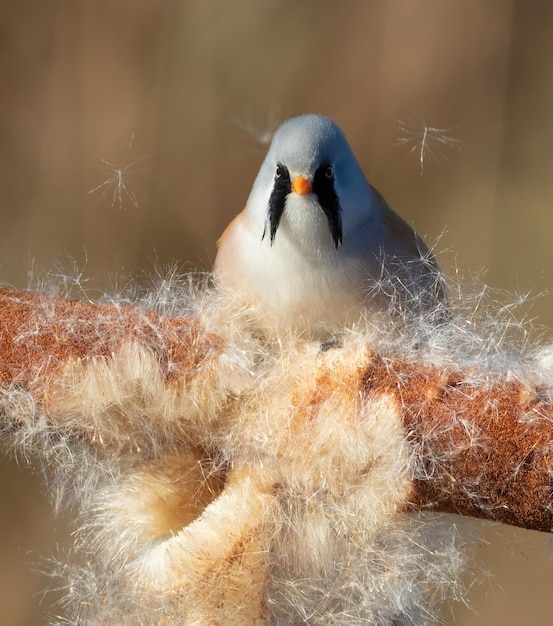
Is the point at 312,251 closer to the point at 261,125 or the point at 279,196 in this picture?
the point at 279,196

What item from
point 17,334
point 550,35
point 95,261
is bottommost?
point 95,261

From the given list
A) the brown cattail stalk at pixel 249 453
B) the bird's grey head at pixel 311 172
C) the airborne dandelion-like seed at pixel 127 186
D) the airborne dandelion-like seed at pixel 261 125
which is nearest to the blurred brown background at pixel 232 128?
the airborne dandelion-like seed at pixel 127 186

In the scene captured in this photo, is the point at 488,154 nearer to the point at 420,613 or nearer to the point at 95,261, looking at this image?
the point at 95,261

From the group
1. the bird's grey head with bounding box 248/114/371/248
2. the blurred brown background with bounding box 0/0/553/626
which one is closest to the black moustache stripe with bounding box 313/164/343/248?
the bird's grey head with bounding box 248/114/371/248

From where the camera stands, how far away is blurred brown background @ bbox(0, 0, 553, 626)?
6.09 ft

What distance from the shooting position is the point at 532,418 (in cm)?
64

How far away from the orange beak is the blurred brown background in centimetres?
82

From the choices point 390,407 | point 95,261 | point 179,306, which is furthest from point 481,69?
point 390,407

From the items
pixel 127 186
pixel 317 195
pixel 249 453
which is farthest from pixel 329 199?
pixel 127 186

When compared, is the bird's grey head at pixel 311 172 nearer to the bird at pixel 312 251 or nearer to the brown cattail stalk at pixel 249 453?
the bird at pixel 312 251

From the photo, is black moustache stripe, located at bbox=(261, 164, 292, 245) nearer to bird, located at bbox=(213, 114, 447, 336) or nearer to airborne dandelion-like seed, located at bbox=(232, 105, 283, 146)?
bird, located at bbox=(213, 114, 447, 336)

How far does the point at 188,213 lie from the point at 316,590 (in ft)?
4.33

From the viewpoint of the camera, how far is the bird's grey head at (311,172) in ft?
3.24

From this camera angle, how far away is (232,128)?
1913 mm
